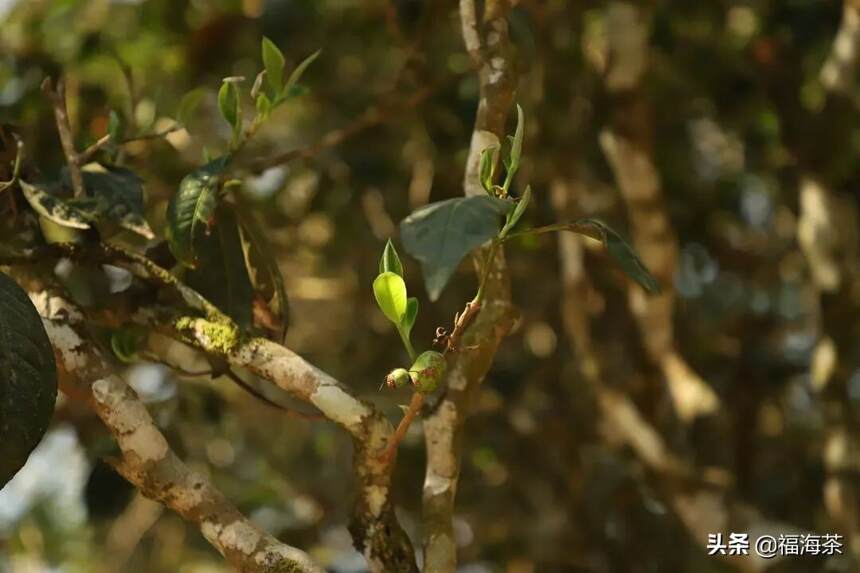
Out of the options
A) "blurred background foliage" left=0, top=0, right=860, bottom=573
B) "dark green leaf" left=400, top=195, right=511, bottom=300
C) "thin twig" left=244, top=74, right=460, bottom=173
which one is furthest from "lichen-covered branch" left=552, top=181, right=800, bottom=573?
"dark green leaf" left=400, top=195, right=511, bottom=300

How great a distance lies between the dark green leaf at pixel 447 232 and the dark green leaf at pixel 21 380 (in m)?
0.21

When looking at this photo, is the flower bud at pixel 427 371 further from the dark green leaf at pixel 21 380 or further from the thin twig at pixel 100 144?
the thin twig at pixel 100 144

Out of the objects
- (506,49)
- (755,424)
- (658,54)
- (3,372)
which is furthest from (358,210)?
(3,372)

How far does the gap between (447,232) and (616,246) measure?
146 mm

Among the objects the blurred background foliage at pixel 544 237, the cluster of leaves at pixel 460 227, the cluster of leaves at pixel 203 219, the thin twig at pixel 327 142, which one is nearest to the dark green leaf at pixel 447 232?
the cluster of leaves at pixel 460 227

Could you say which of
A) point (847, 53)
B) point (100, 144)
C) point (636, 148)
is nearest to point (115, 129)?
point (100, 144)

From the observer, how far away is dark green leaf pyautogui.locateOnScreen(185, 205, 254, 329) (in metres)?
0.84

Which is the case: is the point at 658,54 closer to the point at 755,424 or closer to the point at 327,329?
the point at 755,424

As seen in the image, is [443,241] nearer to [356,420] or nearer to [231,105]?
[356,420]

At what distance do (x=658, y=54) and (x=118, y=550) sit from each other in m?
1.66

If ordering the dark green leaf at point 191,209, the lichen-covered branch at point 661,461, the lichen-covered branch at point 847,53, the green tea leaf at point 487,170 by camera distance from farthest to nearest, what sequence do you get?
1. the lichen-covered branch at point 847,53
2. the lichen-covered branch at point 661,461
3. the dark green leaf at point 191,209
4. the green tea leaf at point 487,170

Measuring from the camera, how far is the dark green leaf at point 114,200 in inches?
31.1

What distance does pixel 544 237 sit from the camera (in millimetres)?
1787

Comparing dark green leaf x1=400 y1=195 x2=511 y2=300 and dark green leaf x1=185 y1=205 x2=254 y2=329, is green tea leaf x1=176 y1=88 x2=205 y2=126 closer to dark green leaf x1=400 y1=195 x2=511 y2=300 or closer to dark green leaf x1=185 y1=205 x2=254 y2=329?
dark green leaf x1=185 y1=205 x2=254 y2=329
